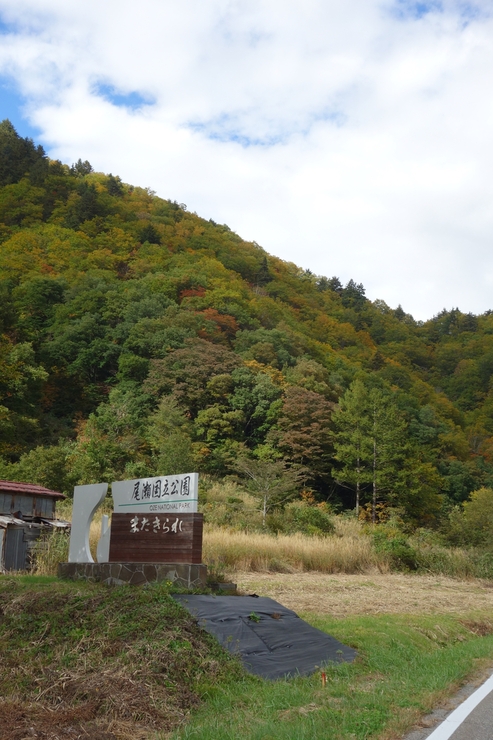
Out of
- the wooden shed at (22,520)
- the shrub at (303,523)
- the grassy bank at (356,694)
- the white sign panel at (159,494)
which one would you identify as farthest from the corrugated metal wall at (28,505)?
the grassy bank at (356,694)

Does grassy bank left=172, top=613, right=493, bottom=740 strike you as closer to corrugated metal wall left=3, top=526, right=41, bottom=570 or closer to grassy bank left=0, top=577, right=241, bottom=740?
grassy bank left=0, top=577, right=241, bottom=740

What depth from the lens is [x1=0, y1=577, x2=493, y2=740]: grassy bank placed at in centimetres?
477

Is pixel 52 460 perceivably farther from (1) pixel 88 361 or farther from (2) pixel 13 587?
(1) pixel 88 361

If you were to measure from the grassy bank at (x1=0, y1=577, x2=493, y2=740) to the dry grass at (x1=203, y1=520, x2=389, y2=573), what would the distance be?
21.2 feet

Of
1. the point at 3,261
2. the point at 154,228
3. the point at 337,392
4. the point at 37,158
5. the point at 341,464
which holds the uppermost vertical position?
the point at 37,158

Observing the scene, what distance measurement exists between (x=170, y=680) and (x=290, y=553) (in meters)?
10.7

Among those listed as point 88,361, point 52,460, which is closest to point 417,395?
point 88,361

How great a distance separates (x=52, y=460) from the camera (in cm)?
2425

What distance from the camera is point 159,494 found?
10.4 metres

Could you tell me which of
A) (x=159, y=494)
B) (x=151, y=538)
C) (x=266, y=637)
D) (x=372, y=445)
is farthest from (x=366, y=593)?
(x=372, y=445)

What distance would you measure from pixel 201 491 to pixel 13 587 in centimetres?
1804

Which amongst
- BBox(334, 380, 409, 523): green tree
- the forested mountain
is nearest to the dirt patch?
the forested mountain

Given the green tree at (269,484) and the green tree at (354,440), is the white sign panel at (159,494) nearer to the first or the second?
the green tree at (269,484)

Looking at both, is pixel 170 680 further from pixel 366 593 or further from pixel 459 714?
pixel 366 593
